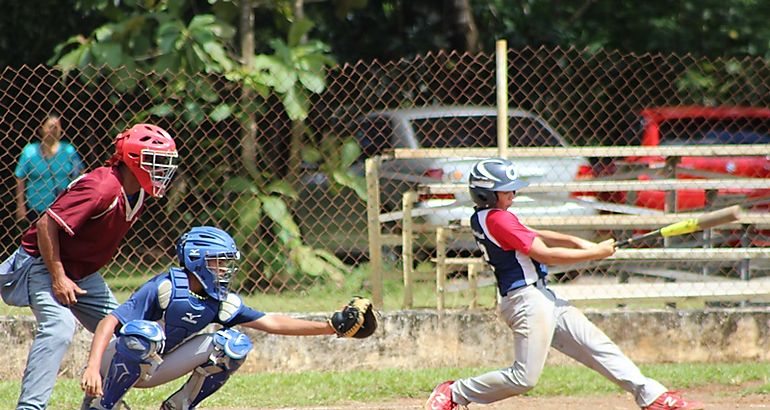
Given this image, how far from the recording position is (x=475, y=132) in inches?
413

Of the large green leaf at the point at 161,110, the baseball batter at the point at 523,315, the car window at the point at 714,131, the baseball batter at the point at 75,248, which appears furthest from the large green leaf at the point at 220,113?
the car window at the point at 714,131

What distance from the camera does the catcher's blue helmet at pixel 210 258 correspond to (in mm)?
5738

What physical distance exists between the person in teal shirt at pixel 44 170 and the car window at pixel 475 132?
2830 millimetres

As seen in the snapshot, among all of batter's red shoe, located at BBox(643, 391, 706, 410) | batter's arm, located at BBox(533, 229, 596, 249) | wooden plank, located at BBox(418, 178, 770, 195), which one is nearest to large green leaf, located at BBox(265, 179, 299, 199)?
wooden plank, located at BBox(418, 178, 770, 195)

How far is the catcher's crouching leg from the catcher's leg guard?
25 centimetres

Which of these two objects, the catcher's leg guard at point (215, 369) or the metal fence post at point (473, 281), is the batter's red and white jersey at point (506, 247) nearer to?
the catcher's leg guard at point (215, 369)

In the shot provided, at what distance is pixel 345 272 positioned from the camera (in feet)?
31.5

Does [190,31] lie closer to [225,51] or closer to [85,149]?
[225,51]

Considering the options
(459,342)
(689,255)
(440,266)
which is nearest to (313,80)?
(440,266)

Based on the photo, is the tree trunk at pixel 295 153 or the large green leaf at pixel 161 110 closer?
the large green leaf at pixel 161 110

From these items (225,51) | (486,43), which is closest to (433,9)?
(486,43)

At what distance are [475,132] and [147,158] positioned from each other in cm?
494

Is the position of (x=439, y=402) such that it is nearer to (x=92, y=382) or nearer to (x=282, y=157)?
(x=92, y=382)

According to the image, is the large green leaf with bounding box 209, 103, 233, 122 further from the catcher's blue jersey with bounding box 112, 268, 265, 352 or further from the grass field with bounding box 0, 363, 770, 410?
the catcher's blue jersey with bounding box 112, 268, 265, 352
